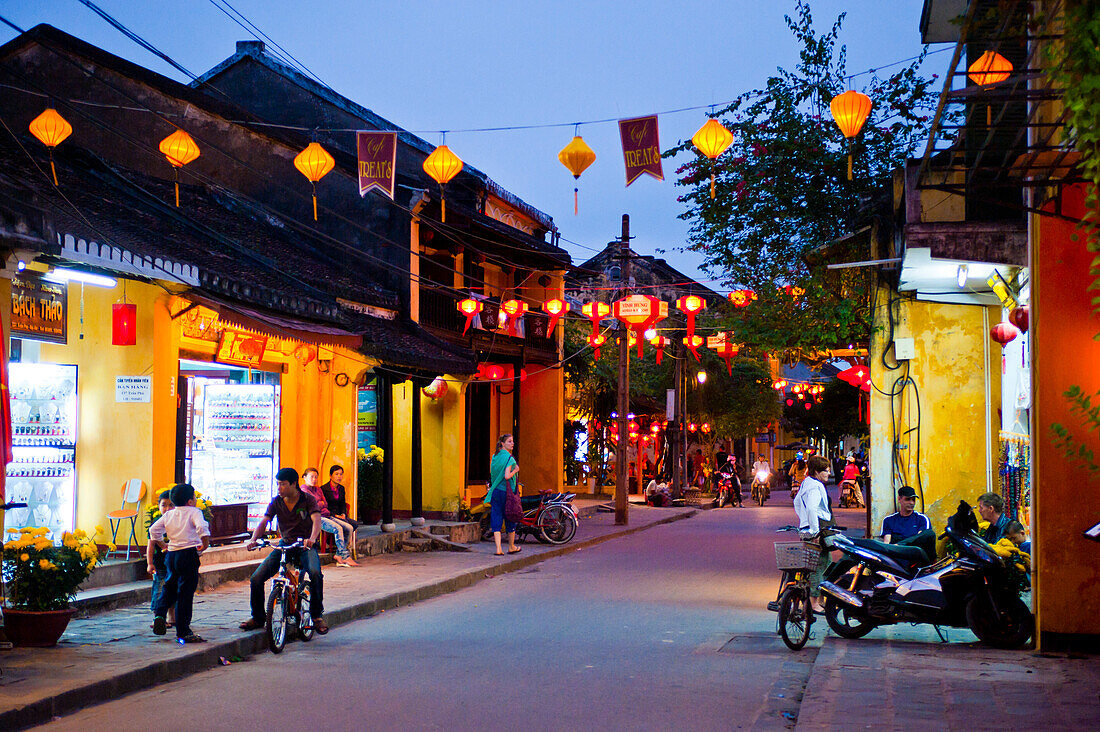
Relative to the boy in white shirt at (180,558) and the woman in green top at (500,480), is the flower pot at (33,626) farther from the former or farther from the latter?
the woman in green top at (500,480)

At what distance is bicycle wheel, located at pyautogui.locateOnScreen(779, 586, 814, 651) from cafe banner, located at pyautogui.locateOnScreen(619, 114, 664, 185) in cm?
637

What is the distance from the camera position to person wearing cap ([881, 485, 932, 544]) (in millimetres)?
11938

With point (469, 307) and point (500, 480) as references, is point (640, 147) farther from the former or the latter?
point (469, 307)

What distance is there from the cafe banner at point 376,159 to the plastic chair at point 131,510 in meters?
5.64

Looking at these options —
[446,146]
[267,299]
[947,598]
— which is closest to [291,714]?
[947,598]

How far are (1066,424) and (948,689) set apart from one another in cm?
268

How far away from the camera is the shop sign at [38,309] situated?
11656mm

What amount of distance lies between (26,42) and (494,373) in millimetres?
12850

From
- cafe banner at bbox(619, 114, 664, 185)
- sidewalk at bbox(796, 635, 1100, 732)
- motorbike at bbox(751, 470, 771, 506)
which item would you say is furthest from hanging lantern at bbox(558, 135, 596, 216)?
motorbike at bbox(751, 470, 771, 506)

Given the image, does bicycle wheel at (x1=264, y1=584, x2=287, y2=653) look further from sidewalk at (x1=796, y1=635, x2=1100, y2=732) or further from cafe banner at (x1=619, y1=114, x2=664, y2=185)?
cafe banner at (x1=619, y1=114, x2=664, y2=185)

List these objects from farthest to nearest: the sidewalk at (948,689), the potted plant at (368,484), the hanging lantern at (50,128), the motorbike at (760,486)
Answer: the motorbike at (760,486) < the potted plant at (368,484) < the hanging lantern at (50,128) < the sidewalk at (948,689)

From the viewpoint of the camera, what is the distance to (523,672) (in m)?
8.76

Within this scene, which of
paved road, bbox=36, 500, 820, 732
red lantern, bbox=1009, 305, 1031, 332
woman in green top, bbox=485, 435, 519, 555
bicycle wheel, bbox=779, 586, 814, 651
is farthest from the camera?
woman in green top, bbox=485, 435, 519, 555

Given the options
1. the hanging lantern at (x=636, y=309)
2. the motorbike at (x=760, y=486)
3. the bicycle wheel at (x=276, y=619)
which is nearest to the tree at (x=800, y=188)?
the hanging lantern at (x=636, y=309)
